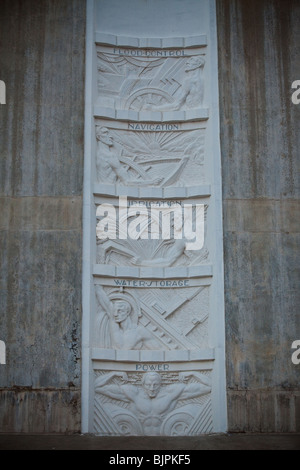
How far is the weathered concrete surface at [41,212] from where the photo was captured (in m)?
11.3

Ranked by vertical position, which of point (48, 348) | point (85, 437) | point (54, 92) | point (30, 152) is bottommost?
point (85, 437)

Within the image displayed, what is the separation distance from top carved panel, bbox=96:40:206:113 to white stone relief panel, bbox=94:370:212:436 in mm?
3967

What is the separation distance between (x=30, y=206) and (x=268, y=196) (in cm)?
332

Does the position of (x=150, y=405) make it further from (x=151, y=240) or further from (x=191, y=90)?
(x=191, y=90)

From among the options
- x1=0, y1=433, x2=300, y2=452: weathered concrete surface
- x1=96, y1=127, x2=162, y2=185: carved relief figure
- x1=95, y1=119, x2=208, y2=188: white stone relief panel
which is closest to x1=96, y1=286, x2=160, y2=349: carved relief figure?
x1=0, y1=433, x2=300, y2=452: weathered concrete surface

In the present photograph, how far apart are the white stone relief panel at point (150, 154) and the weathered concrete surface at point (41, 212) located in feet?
1.58

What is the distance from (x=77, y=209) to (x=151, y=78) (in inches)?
96.8

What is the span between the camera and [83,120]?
40.0 ft

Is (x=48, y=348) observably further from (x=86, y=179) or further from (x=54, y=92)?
(x=54, y=92)

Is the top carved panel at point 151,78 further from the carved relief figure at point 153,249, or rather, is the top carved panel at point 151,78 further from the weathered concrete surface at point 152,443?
the weathered concrete surface at point 152,443

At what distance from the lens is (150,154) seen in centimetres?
1262

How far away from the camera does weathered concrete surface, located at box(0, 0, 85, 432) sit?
37.0 ft

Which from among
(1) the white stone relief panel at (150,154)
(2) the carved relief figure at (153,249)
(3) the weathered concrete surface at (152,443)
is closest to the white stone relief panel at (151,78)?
(1) the white stone relief panel at (150,154)

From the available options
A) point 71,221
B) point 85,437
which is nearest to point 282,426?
point 85,437
